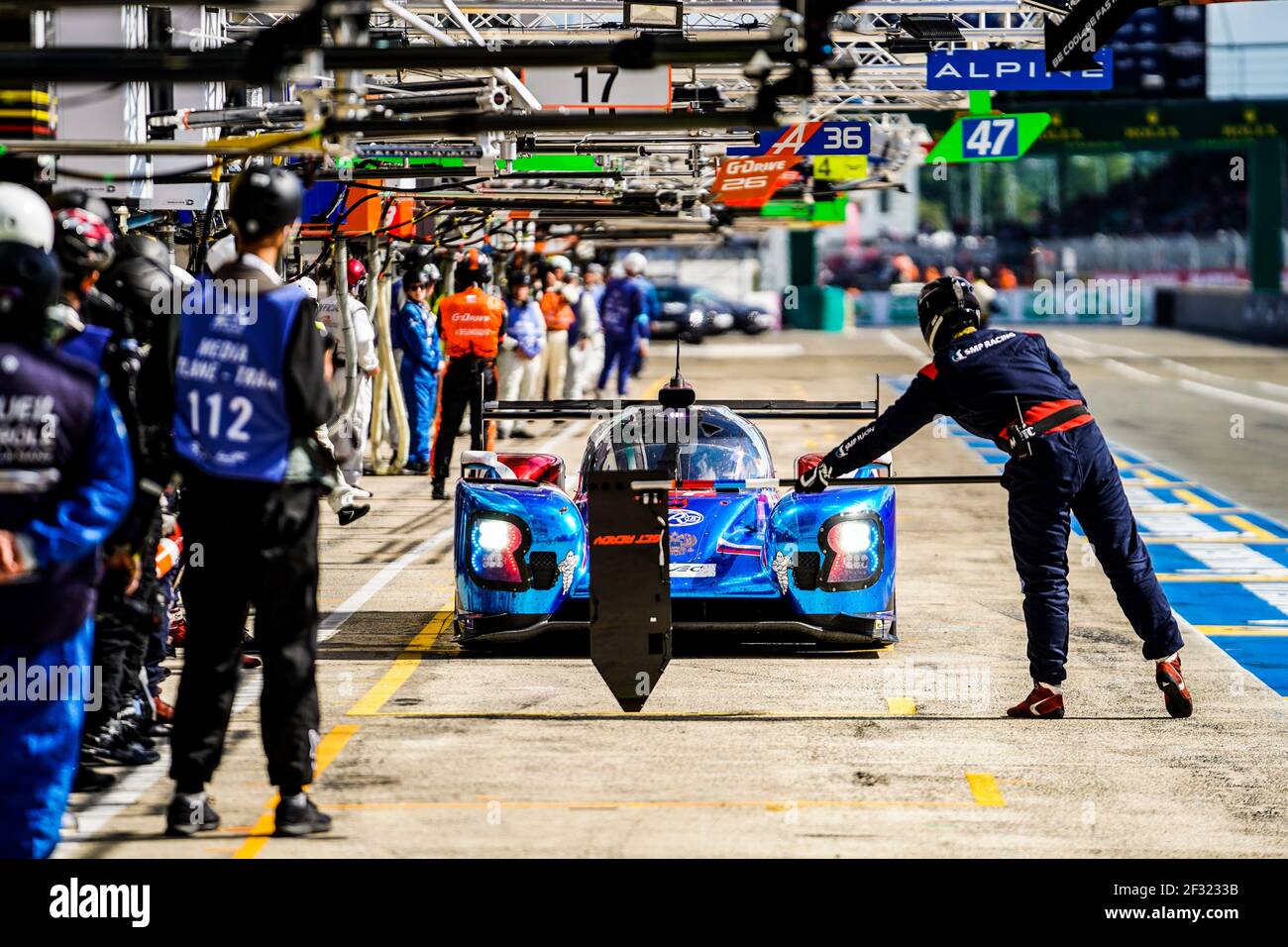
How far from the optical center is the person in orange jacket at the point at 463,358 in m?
17.2

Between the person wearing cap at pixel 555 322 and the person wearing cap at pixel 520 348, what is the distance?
0.92 metres

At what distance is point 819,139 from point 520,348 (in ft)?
15.6

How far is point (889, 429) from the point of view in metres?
8.65

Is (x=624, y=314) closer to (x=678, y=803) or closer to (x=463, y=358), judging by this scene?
(x=463, y=358)

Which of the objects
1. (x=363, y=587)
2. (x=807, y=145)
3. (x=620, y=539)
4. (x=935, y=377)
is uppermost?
(x=807, y=145)

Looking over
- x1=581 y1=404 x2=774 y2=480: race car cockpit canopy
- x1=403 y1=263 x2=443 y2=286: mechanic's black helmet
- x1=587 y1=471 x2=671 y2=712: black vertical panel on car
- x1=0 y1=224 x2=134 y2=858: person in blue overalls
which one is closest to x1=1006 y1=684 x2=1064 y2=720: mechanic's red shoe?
x1=587 y1=471 x2=671 y2=712: black vertical panel on car

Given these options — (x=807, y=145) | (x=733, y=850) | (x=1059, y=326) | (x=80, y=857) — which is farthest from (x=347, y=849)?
(x=1059, y=326)

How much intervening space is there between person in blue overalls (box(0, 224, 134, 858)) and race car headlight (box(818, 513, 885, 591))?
14.7ft

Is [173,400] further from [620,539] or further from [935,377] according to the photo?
[935,377]

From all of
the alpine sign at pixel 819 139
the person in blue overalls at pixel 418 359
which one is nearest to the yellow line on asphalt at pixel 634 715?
the person in blue overalls at pixel 418 359

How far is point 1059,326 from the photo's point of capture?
5838 centimetres

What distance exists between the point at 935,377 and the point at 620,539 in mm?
1537

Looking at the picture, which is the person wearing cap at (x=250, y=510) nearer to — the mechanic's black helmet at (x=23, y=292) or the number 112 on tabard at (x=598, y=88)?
the mechanic's black helmet at (x=23, y=292)

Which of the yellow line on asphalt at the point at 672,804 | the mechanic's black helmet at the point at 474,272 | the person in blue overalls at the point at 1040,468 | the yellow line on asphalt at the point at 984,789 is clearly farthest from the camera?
the mechanic's black helmet at the point at 474,272
